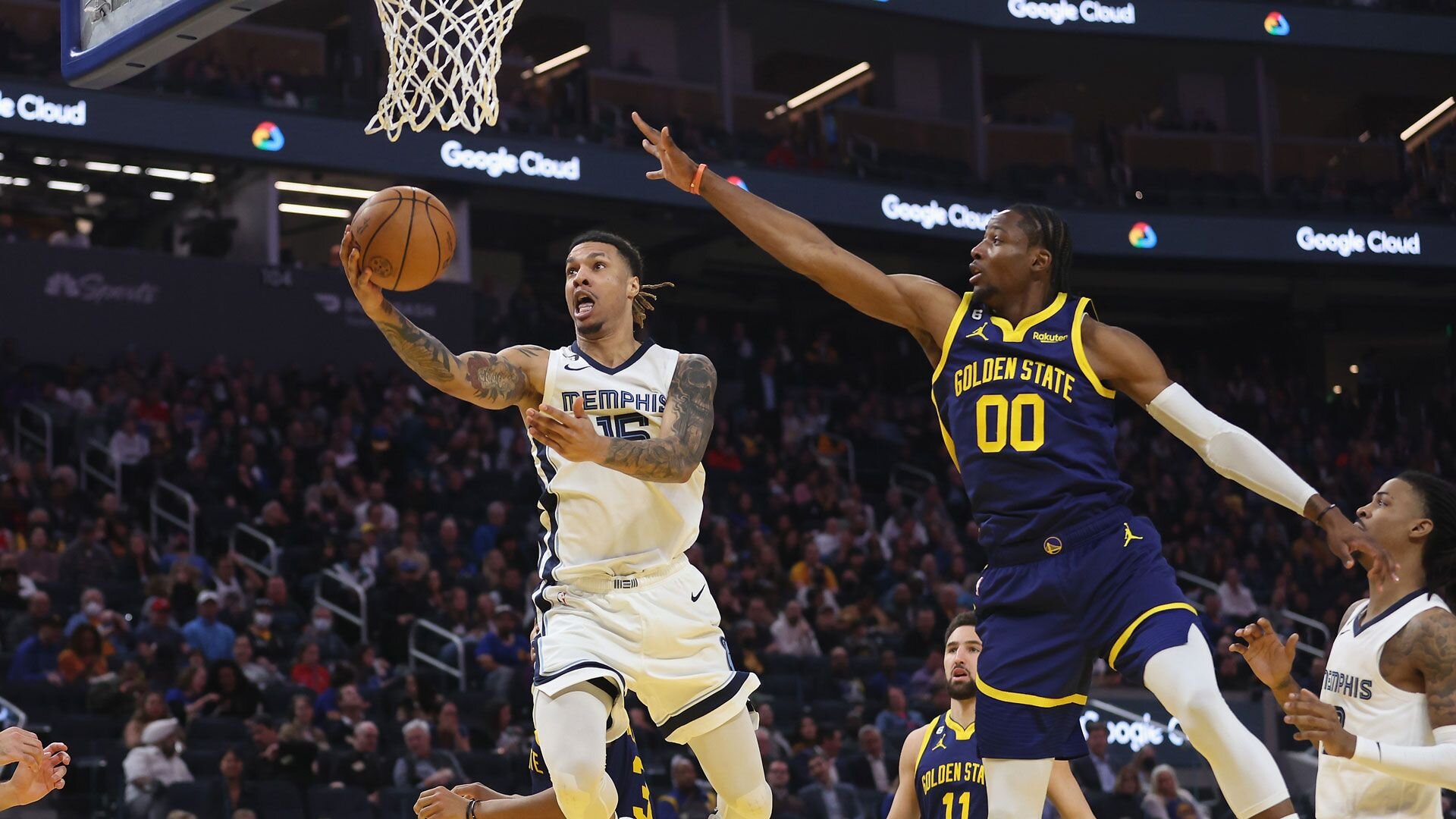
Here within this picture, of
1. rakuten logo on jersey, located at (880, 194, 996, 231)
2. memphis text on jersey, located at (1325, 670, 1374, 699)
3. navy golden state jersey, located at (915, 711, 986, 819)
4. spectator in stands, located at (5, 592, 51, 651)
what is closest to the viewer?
memphis text on jersey, located at (1325, 670, 1374, 699)

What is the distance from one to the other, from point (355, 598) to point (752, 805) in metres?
9.70

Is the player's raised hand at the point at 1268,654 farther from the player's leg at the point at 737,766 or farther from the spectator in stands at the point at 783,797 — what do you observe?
the spectator in stands at the point at 783,797

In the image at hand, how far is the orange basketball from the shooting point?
5590 millimetres

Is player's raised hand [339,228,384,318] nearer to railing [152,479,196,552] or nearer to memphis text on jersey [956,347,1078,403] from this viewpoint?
memphis text on jersey [956,347,1078,403]

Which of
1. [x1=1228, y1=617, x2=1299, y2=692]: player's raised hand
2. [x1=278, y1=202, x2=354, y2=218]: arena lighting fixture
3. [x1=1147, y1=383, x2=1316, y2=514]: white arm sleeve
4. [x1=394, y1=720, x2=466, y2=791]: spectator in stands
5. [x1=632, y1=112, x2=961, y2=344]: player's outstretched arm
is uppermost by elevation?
[x1=278, y1=202, x2=354, y2=218]: arena lighting fixture

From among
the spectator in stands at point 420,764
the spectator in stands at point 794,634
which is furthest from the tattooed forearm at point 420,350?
the spectator in stands at point 794,634

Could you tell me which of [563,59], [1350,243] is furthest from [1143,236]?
[563,59]

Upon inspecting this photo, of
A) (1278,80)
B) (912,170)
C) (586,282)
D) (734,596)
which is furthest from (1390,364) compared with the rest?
(586,282)

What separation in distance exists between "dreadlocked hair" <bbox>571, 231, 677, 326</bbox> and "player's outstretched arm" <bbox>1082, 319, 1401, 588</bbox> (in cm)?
159

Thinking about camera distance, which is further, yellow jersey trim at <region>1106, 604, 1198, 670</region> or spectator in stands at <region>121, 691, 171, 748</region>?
spectator in stands at <region>121, 691, 171, 748</region>

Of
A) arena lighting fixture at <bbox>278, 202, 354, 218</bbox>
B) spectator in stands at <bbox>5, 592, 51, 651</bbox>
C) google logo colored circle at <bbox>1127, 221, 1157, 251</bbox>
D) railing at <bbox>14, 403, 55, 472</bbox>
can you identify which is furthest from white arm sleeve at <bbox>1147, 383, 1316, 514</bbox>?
google logo colored circle at <bbox>1127, 221, 1157, 251</bbox>

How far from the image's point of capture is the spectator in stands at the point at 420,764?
11.7m

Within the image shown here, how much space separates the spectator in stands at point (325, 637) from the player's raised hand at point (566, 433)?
28.4 feet

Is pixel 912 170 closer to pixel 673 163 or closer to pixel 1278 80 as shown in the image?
pixel 1278 80
